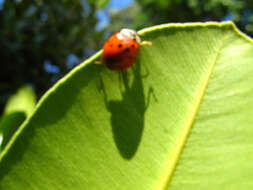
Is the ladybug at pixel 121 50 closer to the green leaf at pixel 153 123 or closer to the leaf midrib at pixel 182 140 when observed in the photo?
the green leaf at pixel 153 123

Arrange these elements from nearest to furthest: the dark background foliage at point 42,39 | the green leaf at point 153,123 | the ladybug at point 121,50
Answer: the green leaf at point 153,123
the ladybug at point 121,50
the dark background foliage at point 42,39

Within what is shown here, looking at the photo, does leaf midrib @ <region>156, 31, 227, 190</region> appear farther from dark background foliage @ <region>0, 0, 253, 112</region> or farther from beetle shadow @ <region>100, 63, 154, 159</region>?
dark background foliage @ <region>0, 0, 253, 112</region>

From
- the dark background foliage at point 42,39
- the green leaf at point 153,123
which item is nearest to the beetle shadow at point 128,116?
the green leaf at point 153,123

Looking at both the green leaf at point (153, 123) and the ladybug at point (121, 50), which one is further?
the ladybug at point (121, 50)

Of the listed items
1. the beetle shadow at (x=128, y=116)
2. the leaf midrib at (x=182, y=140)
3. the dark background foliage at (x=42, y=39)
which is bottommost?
the dark background foliage at (x=42, y=39)

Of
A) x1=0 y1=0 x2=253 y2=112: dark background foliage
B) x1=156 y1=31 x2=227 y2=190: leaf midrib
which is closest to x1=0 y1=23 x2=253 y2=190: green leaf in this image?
x1=156 y1=31 x2=227 y2=190: leaf midrib

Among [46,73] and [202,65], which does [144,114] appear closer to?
[202,65]
